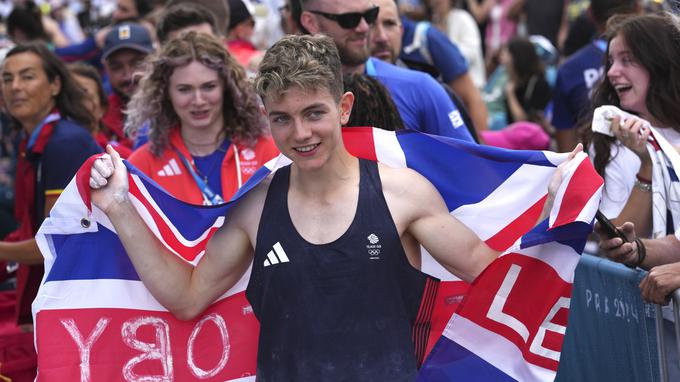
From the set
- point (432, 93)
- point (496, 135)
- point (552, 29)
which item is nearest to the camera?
point (432, 93)

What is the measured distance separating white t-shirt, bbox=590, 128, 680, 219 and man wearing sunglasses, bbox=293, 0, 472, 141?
2.81ft

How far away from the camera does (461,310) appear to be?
3.99 metres

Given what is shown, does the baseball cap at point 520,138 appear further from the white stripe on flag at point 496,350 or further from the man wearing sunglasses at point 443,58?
the white stripe on flag at point 496,350

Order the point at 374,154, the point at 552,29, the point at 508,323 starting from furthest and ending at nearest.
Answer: the point at 552,29 → the point at 374,154 → the point at 508,323

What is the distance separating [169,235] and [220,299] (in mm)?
344

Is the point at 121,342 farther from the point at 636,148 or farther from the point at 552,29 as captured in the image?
the point at 552,29

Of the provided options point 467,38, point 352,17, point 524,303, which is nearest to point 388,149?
point 524,303

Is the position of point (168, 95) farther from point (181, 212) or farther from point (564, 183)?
point (564, 183)

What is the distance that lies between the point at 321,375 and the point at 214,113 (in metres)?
2.16

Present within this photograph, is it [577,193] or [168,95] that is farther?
[168,95]

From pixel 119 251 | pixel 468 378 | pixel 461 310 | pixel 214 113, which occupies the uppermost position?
pixel 214 113

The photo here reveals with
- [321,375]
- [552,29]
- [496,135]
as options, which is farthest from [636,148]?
[552,29]

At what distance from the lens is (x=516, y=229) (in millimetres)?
4184

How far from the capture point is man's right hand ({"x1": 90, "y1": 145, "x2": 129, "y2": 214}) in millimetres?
4039
